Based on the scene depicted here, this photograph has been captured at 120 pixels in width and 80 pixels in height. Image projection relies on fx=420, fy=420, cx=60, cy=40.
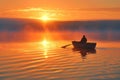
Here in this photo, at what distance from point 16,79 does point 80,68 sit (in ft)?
17.1

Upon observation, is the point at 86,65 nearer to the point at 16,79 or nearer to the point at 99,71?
the point at 99,71

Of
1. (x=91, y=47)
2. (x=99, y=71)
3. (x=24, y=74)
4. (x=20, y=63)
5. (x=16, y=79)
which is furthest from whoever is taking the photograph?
(x=91, y=47)

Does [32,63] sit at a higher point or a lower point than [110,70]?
higher

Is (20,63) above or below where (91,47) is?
below

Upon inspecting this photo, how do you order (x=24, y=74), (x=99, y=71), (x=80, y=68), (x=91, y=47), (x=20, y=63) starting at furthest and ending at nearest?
(x=91, y=47), (x=20, y=63), (x=80, y=68), (x=99, y=71), (x=24, y=74)

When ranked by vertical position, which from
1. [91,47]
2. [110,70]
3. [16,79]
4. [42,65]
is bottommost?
[16,79]

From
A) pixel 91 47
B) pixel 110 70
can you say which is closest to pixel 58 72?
pixel 110 70

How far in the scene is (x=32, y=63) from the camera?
2402cm

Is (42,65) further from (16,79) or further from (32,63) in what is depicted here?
(16,79)

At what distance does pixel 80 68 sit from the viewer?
2223 cm

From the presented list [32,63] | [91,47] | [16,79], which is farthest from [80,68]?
[91,47]

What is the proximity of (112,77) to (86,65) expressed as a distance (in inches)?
184

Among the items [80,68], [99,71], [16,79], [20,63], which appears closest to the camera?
[16,79]

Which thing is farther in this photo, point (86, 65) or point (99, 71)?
Result: point (86, 65)
